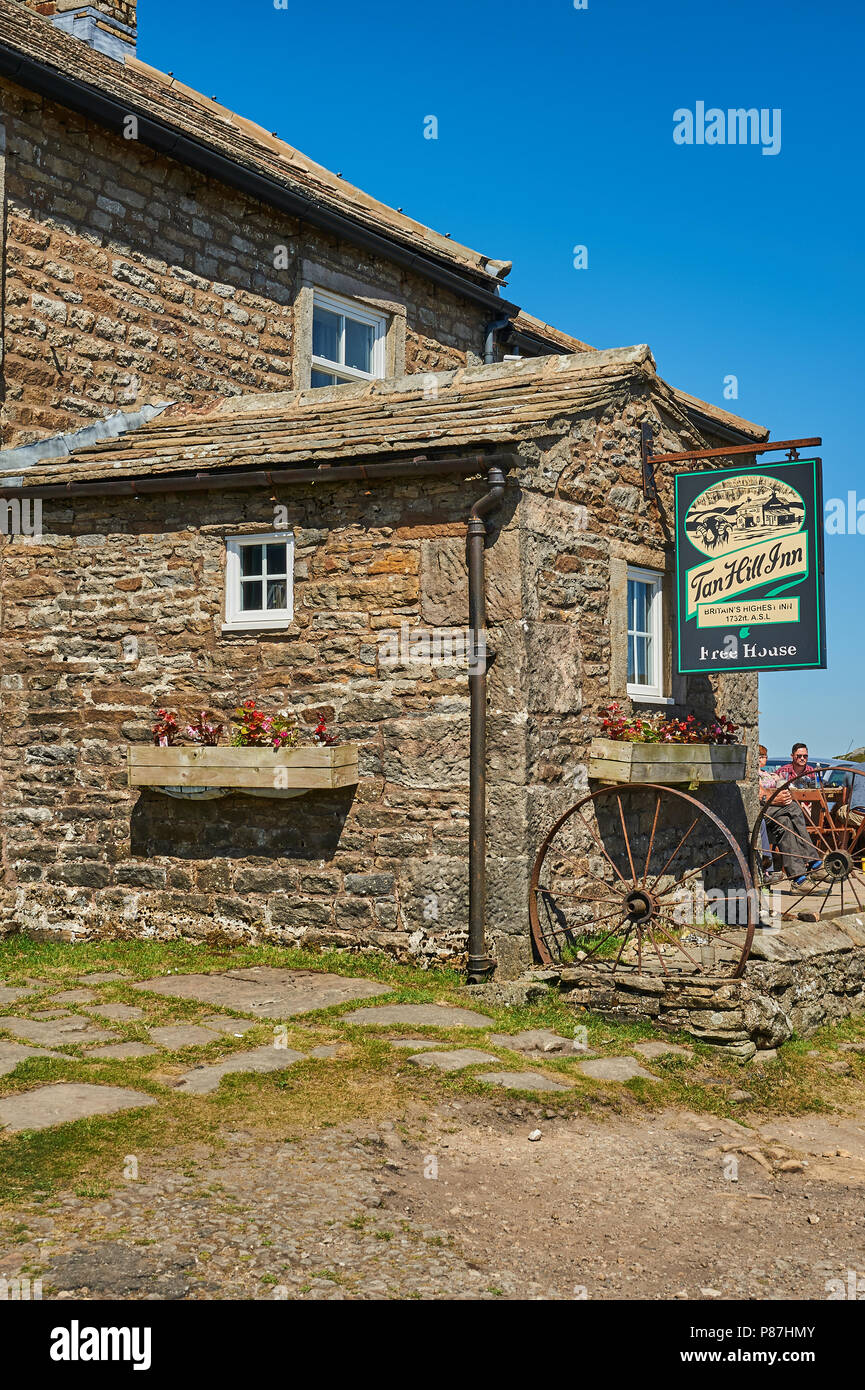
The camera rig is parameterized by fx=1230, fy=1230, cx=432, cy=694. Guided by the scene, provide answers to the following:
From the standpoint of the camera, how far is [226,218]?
1218 centimetres

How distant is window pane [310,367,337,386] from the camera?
1346 centimetres

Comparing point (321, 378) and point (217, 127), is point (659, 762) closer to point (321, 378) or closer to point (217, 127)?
point (321, 378)

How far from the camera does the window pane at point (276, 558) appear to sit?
9211mm

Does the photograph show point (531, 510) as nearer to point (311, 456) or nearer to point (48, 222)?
point (311, 456)

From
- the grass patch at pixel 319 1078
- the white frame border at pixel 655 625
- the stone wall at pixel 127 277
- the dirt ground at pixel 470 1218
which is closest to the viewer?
the dirt ground at pixel 470 1218

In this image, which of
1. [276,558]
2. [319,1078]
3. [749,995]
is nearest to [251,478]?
[276,558]

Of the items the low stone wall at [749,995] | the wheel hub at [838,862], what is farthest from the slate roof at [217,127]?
the low stone wall at [749,995]

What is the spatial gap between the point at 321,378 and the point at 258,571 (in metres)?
4.97

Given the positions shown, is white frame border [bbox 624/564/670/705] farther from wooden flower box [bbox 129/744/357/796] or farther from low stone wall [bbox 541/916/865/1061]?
wooden flower box [bbox 129/744/357/796]

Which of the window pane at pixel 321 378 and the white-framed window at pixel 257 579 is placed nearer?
the white-framed window at pixel 257 579

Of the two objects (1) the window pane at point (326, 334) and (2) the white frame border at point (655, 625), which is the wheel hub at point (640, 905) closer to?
(2) the white frame border at point (655, 625)

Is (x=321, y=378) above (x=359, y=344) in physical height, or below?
below

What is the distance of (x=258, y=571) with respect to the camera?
30.5ft

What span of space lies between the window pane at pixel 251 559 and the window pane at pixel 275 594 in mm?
158
